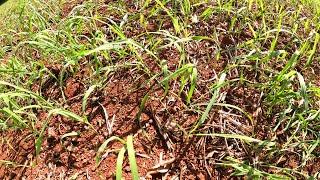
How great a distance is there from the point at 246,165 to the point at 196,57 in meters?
0.67

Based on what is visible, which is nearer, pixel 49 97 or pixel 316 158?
pixel 316 158

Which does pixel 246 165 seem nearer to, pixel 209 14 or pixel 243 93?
pixel 243 93

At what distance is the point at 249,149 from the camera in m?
1.84

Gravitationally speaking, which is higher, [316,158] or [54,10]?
[54,10]

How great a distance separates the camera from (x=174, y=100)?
1992mm

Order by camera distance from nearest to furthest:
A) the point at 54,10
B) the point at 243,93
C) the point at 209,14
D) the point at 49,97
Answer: the point at 243,93 < the point at 49,97 < the point at 209,14 < the point at 54,10

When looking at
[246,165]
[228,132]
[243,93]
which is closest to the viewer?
[246,165]

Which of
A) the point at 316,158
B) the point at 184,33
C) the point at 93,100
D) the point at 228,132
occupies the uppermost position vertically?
the point at 184,33

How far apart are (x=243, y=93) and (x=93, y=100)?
730mm

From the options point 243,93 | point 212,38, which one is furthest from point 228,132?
point 212,38

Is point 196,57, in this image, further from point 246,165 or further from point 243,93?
point 246,165

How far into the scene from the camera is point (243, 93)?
6.66ft

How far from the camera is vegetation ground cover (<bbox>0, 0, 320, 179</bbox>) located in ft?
5.99

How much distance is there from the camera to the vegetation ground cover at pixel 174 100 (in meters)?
1.83
